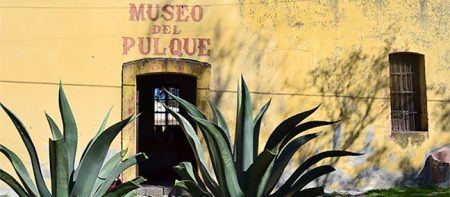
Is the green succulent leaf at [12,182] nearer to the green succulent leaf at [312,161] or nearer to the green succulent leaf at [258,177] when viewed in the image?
the green succulent leaf at [258,177]

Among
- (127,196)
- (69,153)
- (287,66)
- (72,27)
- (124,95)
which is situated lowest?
(127,196)

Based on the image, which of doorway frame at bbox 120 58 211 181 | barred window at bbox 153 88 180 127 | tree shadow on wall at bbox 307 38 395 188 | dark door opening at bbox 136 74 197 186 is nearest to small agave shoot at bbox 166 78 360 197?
doorway frame at bbox 120 58 211 181

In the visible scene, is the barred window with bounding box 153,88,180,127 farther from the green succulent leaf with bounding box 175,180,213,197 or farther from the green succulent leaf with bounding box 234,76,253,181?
the green succulent leaf with bounding box 175,180,213,197

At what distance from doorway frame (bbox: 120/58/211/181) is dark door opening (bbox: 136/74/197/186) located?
223 centimetres

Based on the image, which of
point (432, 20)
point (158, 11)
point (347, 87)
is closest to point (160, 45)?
point (158, 11)

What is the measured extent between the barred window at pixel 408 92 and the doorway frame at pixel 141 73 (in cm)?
324

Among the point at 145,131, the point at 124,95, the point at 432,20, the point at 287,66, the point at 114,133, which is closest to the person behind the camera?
the point at 114,133

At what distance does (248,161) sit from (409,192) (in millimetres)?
4981

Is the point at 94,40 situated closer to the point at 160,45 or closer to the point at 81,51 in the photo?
the point at 81,51

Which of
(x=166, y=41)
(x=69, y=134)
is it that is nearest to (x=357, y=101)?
(x=166, y=41)

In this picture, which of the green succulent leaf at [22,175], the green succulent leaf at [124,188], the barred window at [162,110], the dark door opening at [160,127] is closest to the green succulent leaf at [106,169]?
the green succulent leaf at [124,188]

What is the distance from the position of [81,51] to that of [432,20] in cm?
586

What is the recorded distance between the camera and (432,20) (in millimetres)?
8062

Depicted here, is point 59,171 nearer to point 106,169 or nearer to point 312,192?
point 106,169
